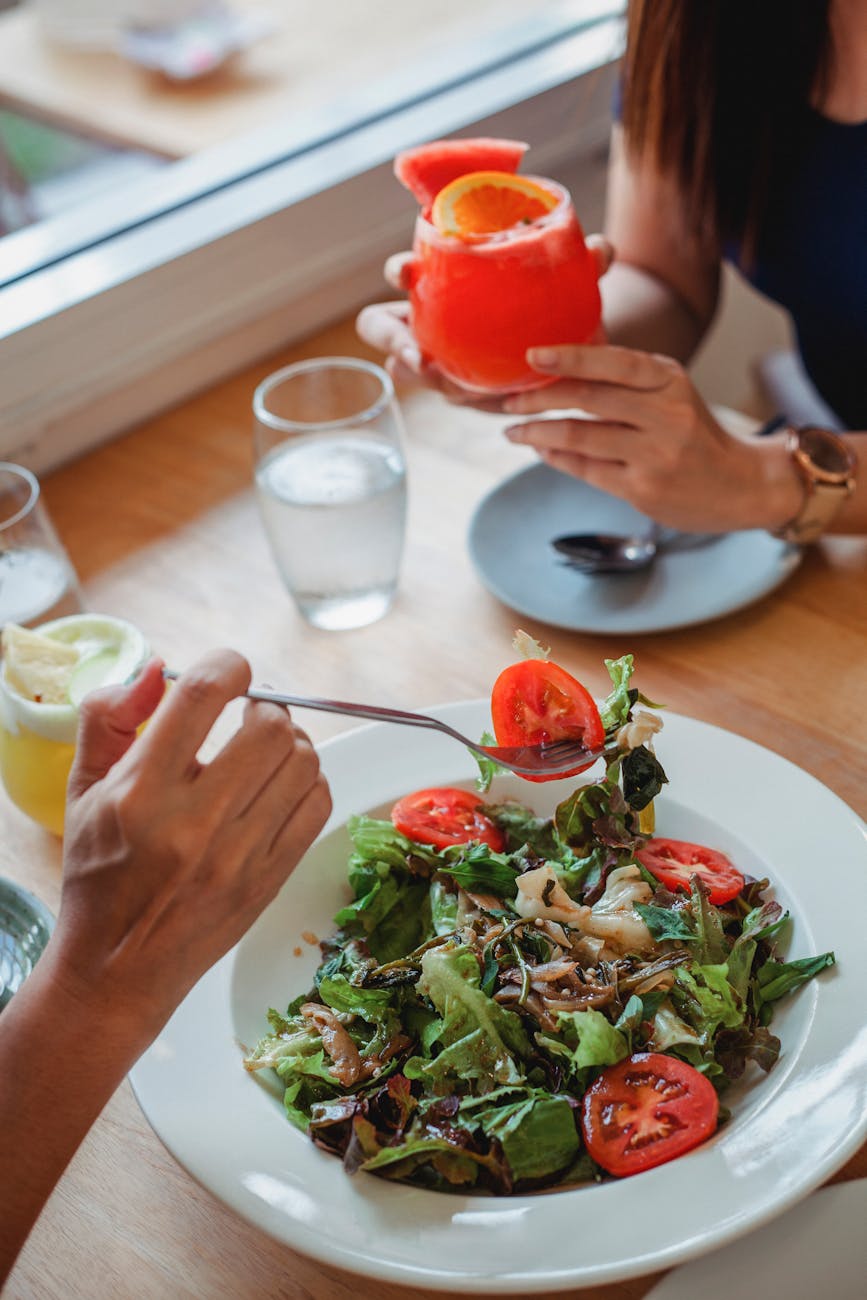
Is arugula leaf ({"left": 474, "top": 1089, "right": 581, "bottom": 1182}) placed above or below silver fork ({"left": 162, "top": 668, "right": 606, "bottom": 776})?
below

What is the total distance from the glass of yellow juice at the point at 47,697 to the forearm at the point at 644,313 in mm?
969

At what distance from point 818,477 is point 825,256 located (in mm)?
541

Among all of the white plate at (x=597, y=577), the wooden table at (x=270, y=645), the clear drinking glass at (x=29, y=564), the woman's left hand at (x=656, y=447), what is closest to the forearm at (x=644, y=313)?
the wooden table at (x=270, y=645)

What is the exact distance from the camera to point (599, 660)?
1405 millimetres

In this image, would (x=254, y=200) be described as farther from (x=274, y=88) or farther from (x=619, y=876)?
(x=619, y=876)

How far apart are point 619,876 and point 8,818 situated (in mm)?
667

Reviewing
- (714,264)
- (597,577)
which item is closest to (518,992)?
(597,577)

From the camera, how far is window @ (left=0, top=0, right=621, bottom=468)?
186cm

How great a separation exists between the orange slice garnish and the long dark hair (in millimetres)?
578

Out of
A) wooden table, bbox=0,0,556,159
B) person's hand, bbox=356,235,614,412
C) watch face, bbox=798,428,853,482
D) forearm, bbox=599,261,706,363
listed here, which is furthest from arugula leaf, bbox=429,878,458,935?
wooden table, bbox=0,0,556,159

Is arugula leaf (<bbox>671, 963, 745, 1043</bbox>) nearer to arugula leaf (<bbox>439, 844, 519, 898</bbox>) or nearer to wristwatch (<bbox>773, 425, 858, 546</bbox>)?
arugula leaf (<bbox>439, 844, 519, 898</bbox>)

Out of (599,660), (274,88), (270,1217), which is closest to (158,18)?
(274,88)

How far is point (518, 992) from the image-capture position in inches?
37.7

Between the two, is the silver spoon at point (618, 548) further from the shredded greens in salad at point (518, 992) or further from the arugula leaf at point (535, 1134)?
the arugula leaf at point (535, 1134)
